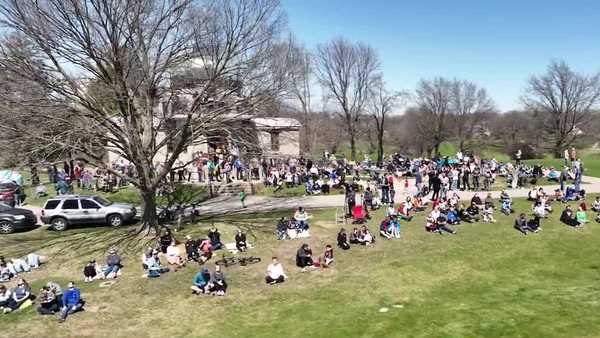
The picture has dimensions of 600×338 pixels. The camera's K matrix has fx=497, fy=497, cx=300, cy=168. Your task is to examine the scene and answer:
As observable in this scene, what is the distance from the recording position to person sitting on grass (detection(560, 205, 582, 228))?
2244 cm

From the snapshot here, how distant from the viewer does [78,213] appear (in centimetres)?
2483

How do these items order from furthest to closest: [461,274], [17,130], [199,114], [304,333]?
[199,114], [17,130], [461,274], [304,333]

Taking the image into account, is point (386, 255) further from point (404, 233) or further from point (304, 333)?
point (304, 333)

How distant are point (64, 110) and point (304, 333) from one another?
13.6 meters

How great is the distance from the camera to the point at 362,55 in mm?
60344

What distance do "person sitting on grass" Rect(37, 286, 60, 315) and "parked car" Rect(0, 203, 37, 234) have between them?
461 inches

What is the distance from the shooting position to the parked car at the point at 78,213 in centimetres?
2467

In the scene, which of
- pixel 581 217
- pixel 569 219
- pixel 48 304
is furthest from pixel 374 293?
pixel 581 217

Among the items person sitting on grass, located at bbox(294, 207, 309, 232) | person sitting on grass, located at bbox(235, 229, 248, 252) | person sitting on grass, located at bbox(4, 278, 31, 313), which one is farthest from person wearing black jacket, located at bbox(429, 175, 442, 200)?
person sitting on grass, located at bbox(4, 278, 31, 313)

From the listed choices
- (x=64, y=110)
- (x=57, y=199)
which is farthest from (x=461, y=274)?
(x=57, y=199)

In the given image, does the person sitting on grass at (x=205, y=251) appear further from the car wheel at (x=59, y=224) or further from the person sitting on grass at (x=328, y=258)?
the car wheel at (x=59, y=224)

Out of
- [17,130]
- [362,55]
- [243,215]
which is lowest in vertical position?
[243,215]

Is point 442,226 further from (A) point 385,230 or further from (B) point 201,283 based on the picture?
(B) point 201,283

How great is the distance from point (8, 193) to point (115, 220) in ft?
30.1
